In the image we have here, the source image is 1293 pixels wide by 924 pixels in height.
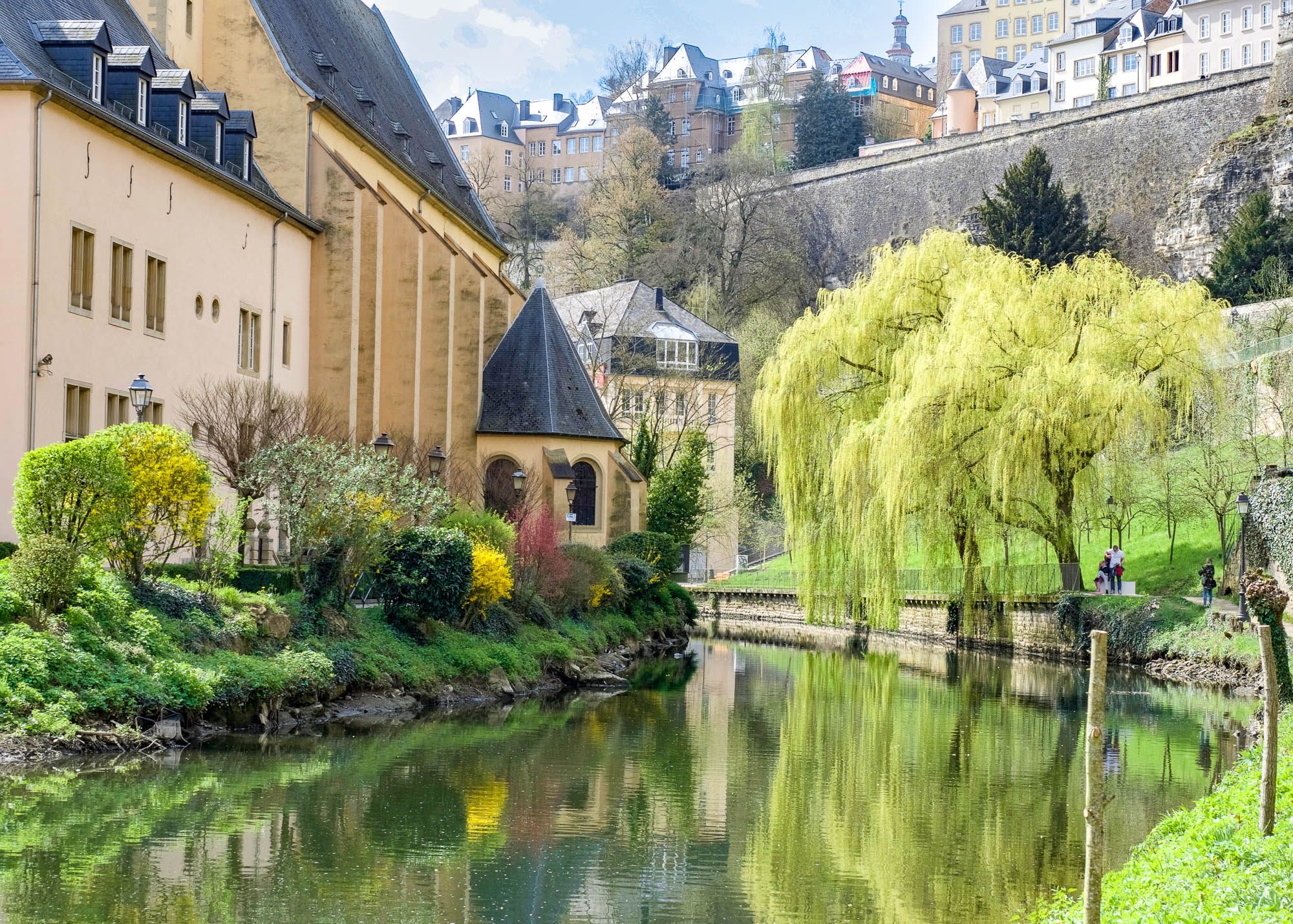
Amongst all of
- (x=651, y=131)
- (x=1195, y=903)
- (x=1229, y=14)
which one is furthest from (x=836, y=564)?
(x=651, y=131)

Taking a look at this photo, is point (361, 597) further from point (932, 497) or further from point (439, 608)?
point (932, 497)

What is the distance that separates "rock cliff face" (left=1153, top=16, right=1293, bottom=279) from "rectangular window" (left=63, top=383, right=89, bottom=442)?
170ft

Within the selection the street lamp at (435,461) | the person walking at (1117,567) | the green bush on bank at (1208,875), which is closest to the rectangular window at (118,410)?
the street lamp at (435,461)

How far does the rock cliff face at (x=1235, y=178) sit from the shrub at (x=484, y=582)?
47.4 meters

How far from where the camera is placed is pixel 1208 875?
29.1ft

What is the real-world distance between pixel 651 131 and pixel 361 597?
82.0 metres

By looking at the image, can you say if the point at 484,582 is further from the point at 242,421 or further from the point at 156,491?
the point at 156,491

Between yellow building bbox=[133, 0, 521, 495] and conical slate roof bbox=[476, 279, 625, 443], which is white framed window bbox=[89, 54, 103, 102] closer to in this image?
yellow building bbox=[133, 0, 521, 495]

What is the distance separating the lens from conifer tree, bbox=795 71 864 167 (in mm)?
97188

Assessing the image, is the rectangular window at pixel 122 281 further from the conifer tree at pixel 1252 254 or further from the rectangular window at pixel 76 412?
the conifer tree at pixel 1252 254

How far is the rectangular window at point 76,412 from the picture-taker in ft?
78.2

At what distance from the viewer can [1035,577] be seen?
3375cm

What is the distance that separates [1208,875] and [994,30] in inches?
4644

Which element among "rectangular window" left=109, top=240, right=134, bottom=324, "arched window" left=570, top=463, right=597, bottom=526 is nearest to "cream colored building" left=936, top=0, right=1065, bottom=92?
"arched window" left=570, top=463, right=597, bottom=526
